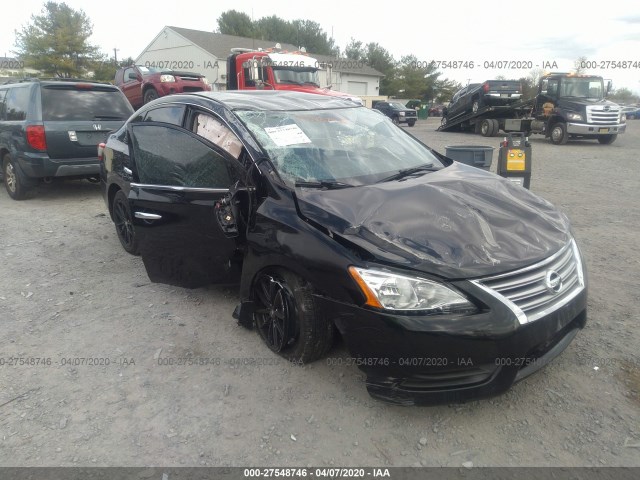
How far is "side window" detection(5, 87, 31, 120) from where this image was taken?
7590 mm

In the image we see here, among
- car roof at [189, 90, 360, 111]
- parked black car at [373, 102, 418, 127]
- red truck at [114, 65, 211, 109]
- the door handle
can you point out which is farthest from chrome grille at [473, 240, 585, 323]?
parked black car at [373, 102, 418, 127]

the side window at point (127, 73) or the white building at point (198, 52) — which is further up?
the white building at point (198, 52)

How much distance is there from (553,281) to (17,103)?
327 inches

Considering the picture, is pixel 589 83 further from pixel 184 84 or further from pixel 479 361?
pixel 479 361

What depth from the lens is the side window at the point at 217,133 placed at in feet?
11.3

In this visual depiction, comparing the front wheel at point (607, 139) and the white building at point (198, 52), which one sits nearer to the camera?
the front wheel at point (607, 139)

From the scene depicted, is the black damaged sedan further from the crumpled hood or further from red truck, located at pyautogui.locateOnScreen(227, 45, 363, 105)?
red truck, located at pyautogui.locateOnScreen(227, 45, 363, 105)

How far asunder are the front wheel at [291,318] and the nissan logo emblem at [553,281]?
1243 millimetres

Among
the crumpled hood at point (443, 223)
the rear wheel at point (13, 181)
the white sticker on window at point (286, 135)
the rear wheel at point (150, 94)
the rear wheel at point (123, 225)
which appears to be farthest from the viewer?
the rear wheel at point (150, 94)

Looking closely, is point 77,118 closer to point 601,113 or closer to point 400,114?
point 601,113

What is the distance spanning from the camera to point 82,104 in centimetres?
782

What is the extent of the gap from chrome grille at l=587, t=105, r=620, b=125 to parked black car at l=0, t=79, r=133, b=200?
1486cm

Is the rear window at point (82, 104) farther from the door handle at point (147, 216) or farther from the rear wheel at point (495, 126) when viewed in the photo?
the rear wheel at point (495, 126)

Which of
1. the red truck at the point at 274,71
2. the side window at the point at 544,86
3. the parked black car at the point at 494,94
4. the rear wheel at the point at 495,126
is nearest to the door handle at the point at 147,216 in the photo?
the red truck at the point at 274,71
